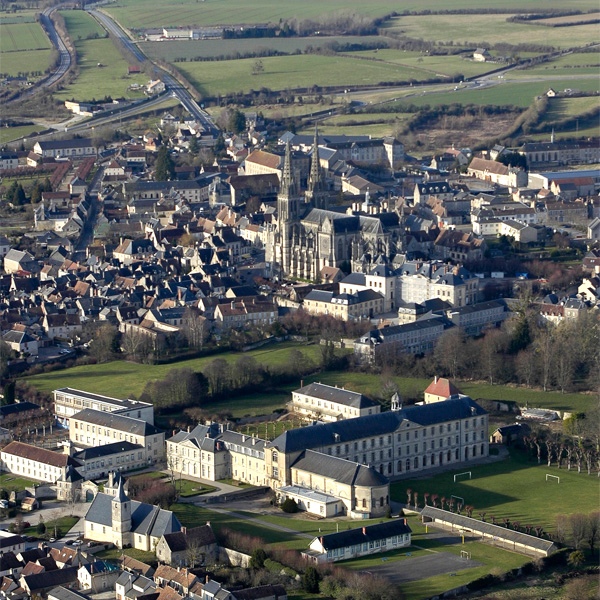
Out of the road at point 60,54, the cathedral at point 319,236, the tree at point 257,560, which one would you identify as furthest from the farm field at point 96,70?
the tree at point 257,560

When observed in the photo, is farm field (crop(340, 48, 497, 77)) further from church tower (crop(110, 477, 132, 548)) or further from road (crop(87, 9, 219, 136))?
church tower (crop(110, 477, 132, 548))

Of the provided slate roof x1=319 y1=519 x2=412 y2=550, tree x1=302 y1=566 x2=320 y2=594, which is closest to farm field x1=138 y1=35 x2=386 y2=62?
slate roof x1=319 y1=519 x2=412 y2=550

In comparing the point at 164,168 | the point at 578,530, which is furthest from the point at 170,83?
the point at 578,530

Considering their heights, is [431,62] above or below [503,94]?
above

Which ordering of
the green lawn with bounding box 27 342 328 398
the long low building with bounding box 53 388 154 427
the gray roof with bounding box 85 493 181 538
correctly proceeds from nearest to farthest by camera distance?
1. the gray roof with bounding box 85 493 181 538
2. the long low building with bounding box 53 388 154 427
3. the green lawn with bounding box 27 342 328 398

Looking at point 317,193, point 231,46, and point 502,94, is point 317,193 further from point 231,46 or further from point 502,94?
point 231,46

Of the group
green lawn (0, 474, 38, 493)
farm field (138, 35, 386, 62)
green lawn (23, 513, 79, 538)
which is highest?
farm field (138, 35, 386, 62)

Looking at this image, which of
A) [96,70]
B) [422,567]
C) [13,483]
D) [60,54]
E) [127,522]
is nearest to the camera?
[422,567]
